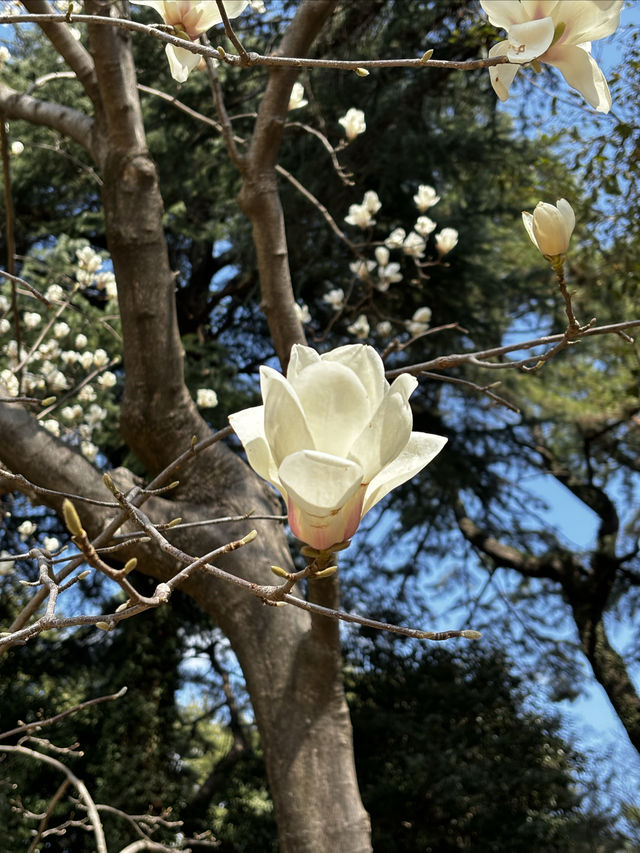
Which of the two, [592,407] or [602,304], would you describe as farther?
[592,407]

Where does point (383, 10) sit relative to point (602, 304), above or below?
above

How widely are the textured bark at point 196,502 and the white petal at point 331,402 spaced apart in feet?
6.21

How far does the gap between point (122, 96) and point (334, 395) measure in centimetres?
235

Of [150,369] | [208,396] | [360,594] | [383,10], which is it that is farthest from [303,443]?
[360,594]

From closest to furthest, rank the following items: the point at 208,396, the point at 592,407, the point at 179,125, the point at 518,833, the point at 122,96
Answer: the point at 122,96, the point at 208,396, the point at 518,833, the point at 179,125, the point at 592,407

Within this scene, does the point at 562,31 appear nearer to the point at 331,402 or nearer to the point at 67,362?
the point at 331,402

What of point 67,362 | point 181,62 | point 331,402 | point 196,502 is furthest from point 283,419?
point 67,362

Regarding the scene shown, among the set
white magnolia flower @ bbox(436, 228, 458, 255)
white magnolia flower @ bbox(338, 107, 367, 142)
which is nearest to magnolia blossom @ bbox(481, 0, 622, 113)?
white magnolia flower @ bbox(338, 107, 367, 142)

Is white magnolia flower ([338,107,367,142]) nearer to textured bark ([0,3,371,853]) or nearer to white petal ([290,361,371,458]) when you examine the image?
textured bark ([0,3,371,853])

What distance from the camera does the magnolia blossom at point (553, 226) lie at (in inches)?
31.9

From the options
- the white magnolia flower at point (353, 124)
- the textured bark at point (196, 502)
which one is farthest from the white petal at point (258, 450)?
the white magnolia flower at point (353, 124)

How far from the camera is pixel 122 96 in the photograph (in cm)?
253

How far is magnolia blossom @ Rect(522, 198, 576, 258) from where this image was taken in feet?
2.66

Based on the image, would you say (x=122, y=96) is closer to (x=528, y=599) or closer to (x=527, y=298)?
(x=527, y=298)
